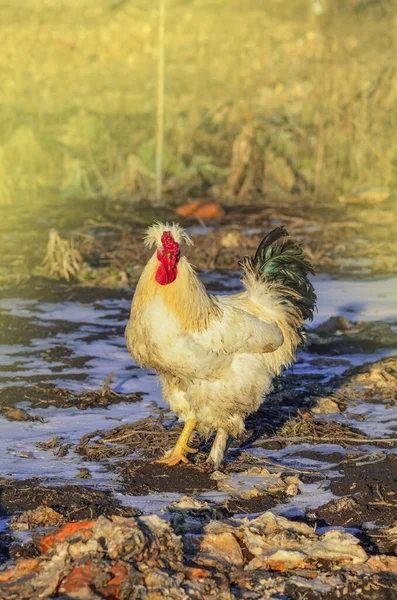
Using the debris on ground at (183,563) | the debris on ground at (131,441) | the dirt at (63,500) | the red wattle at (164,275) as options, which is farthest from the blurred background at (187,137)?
the debris on ground at (183,563)

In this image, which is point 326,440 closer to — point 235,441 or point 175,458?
point 235,441

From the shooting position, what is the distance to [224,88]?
75.3 feet

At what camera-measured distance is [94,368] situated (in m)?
8.36

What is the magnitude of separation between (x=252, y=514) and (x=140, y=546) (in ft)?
3.78

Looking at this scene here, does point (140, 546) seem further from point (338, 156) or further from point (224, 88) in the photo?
point (224, 88)

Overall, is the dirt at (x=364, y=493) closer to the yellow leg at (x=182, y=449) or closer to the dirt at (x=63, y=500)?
the yellow leg at (x=182, y=449)

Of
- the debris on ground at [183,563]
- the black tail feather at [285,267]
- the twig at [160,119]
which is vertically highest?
the twig at [160,119]

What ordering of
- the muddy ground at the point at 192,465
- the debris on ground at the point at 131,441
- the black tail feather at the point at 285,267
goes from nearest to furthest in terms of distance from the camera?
the muddy ground at the point at 192,465 < the debris on ground at the point at 131,441 < the black tail feather at the point at 285,267

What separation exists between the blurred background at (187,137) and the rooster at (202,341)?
5.23 metres

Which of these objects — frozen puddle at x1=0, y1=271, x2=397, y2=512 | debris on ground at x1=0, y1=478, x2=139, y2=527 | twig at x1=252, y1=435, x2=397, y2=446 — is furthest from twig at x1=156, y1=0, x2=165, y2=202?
debris on ground at x1=0, y1=478, x2=139, y2=527

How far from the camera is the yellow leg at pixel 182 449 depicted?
20.1ft

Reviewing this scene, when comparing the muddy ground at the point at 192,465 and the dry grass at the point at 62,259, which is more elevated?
the dry grass at the point at 62,259

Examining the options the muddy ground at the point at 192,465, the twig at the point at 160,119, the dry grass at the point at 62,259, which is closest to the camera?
the muddy ground at the point at 192,465

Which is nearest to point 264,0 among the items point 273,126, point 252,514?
point 273,126
